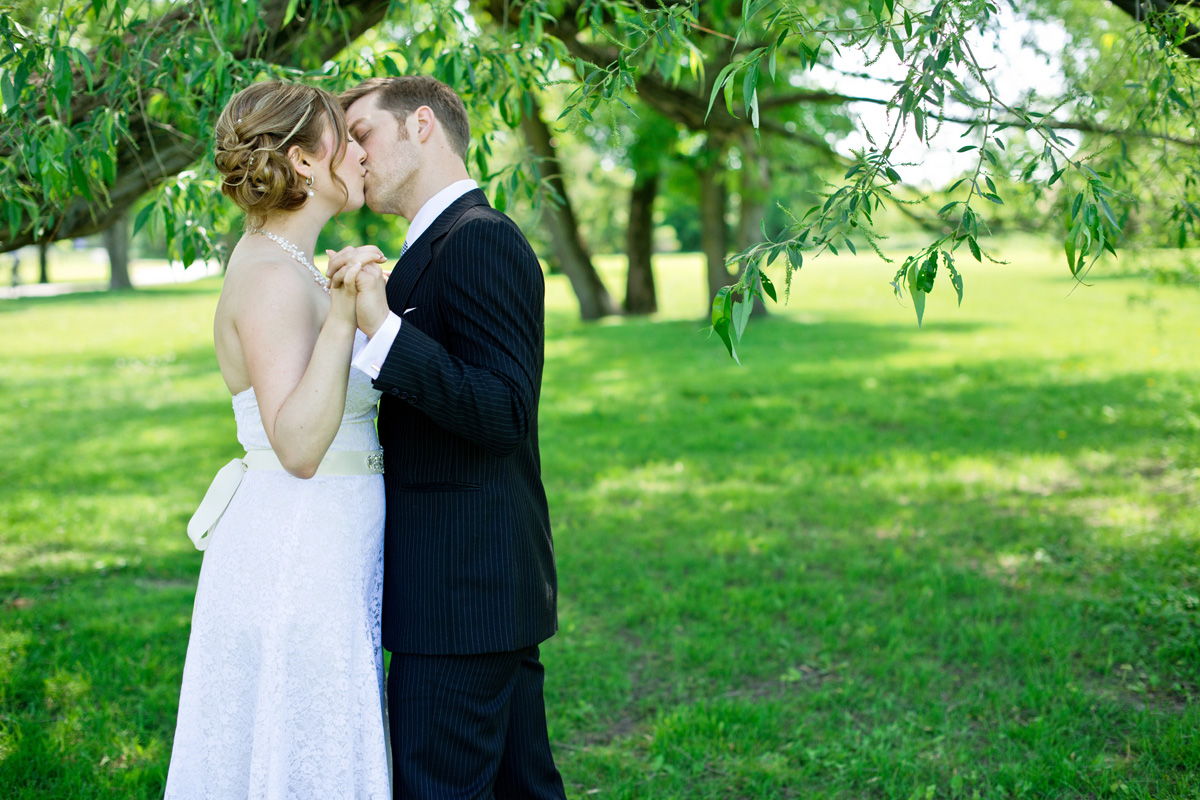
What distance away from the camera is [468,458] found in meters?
2.34

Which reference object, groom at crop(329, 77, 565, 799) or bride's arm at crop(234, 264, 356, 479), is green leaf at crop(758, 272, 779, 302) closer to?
groom at crop(329, 77, 565, 799)

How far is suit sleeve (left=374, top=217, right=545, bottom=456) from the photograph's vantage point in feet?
6.81

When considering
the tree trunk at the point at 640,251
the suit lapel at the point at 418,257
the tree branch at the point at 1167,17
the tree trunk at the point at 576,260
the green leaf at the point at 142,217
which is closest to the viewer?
the suit lapel at the point at 418,257

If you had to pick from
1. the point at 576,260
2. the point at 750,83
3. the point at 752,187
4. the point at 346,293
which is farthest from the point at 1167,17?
the point at 576,260

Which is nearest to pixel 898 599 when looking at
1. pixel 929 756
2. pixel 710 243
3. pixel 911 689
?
pixel 911 689

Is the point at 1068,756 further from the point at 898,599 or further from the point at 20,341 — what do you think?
the point at 20,341

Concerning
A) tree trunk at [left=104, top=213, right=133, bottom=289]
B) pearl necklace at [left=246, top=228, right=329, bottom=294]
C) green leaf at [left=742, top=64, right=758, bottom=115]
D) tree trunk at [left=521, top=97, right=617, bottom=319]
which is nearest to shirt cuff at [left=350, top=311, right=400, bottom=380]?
pearl necklace at [left=246, top=228, right=329, bottom=294]

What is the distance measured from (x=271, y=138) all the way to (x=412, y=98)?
1.29 ft

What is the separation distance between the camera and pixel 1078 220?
2105mm

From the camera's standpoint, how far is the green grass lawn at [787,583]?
368 centimetres

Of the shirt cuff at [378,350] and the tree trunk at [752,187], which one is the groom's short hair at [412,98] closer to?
the shirt cuff at [378,350]

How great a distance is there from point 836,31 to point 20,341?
21108 mm

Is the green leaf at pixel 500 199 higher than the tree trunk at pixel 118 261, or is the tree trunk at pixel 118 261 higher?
the tree trunk at pixel 118 261

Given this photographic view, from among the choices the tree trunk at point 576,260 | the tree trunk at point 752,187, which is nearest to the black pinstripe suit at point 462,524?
the tree trunk at point 752,187
